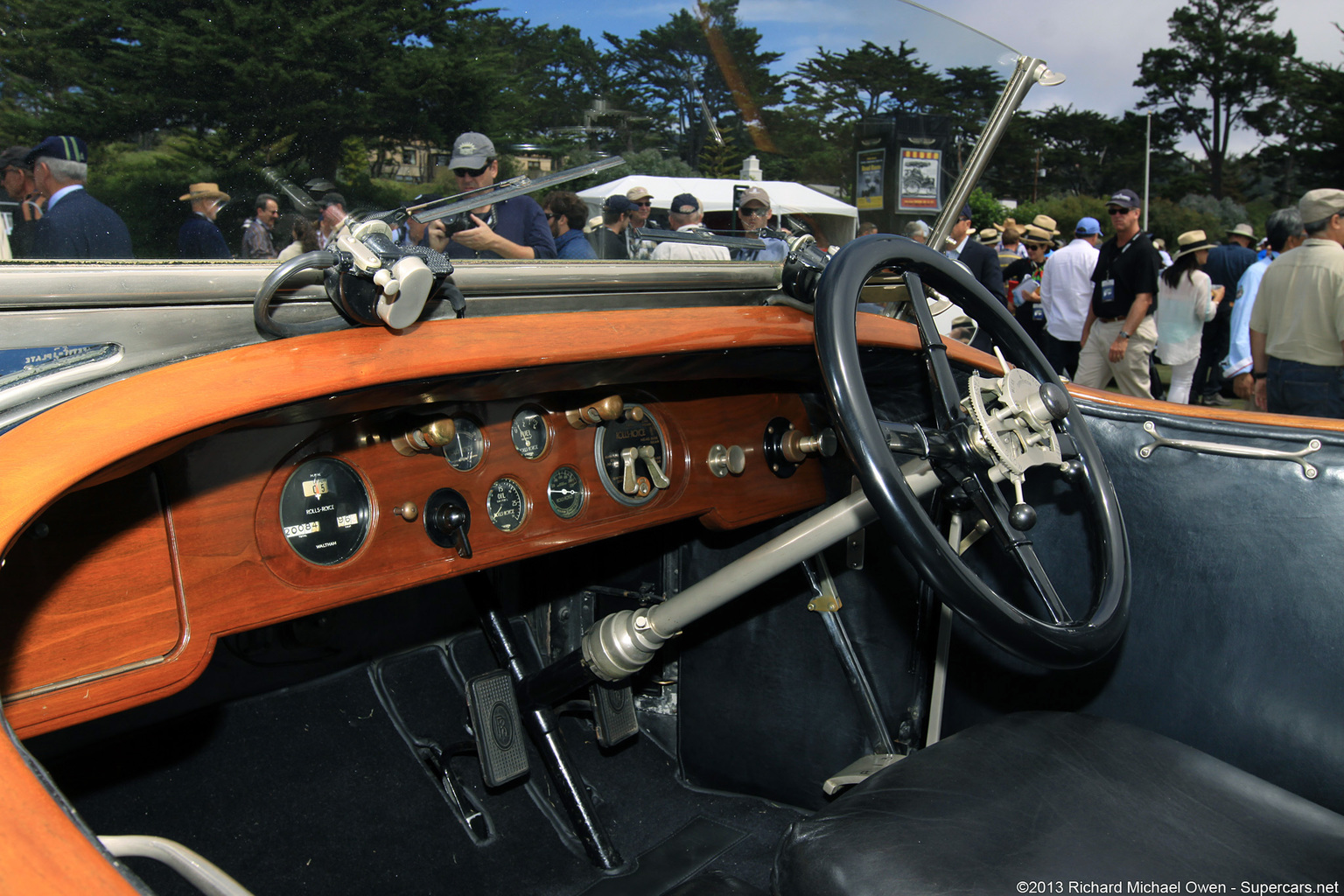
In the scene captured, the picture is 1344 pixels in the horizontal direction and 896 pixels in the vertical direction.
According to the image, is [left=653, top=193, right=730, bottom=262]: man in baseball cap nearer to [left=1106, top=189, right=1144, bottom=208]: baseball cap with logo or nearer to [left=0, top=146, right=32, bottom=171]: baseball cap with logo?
[left=0, top=146, right=32, bottom=171]: baseball cap with logo

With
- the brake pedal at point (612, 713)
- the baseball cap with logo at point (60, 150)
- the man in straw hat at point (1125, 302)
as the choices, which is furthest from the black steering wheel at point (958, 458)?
the man in straw hat at point (1125, 302)

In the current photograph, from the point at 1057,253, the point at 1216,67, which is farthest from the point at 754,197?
the point at 1216,67

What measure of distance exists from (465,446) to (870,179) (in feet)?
3.45

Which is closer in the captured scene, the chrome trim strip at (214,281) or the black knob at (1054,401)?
the chrome trim strip at (214,281)

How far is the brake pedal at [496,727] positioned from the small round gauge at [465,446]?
33.3 inches

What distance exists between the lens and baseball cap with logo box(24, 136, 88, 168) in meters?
1.01

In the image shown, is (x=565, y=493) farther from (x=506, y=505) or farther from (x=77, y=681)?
(x=77, y=681)

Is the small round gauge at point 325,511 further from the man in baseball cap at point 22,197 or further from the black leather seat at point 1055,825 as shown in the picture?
the black leather seat at point 1055,825

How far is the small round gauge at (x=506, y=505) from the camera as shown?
Answer: 1.70m

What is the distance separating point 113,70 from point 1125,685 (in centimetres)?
177

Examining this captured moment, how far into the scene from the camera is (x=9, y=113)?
0.98 m

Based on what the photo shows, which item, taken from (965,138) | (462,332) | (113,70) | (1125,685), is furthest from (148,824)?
(965,138)

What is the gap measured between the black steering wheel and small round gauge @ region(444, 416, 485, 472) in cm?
71

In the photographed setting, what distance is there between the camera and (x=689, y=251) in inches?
71.1
